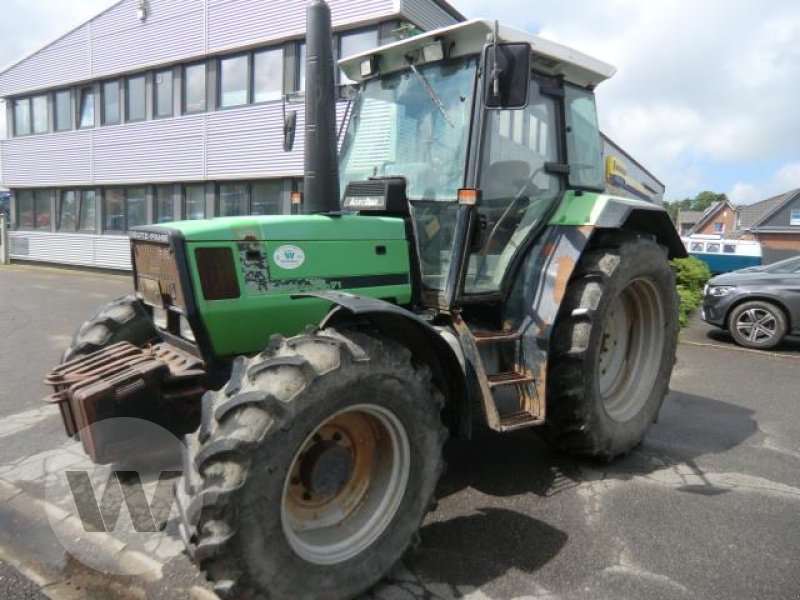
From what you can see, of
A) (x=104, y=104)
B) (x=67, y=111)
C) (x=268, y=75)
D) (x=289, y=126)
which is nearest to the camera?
(x=289, y=126)

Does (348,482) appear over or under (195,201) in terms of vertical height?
under

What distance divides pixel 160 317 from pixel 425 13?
10.3 meters

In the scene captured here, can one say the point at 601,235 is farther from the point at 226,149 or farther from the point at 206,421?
the point at 226,149

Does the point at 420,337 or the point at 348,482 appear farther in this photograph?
the point at 420,337

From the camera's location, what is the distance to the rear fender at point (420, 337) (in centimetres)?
279

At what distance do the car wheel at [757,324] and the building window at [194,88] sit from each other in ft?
40.9

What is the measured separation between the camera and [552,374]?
3793 millimetres

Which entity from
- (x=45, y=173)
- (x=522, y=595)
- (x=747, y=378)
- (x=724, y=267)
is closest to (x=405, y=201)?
(x=522, y=595)

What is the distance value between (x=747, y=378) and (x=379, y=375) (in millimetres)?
6037

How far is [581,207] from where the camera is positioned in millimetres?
4023

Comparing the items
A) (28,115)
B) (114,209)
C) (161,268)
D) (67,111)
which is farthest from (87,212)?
(161,268)

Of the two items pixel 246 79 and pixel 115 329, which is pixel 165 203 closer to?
pixel 246 79

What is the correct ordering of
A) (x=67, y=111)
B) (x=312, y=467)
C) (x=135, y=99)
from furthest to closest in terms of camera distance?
(x=67, y=111)
(x=135, y=99)
(x=312, y=467)

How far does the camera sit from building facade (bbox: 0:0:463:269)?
13.1 metres
